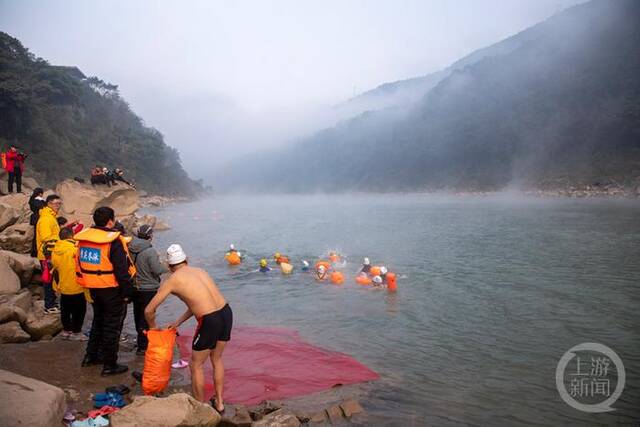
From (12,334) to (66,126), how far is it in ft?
192

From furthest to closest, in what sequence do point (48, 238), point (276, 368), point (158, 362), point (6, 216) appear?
point (6, 216) → point (48, 238) → point (276, 368) → point (158, 362)

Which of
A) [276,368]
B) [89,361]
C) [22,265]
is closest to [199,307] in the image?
[89,361]

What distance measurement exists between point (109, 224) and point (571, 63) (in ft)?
A: 379

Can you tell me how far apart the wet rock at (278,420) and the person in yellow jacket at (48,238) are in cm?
514

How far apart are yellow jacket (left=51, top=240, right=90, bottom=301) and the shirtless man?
96.7 inches

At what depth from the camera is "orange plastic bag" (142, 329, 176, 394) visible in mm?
4738

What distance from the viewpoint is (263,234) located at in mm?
28406

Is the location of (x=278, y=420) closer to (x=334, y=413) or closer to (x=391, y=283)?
(x=334, y=413)

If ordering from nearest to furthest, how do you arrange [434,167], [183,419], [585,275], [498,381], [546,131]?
[183,419]
[498,381]
[585,275]
[546,131]
[434,167]

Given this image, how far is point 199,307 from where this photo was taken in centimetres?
460

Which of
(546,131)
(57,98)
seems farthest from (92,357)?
(546,131)

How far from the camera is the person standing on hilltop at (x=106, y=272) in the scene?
17.1 feet

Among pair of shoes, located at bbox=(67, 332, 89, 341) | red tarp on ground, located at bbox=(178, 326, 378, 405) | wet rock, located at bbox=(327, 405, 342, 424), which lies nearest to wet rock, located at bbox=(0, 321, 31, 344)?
pair of shoes, located at bbox=(67, 332, 89, 341)

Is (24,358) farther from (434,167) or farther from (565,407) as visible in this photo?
(434,167)
